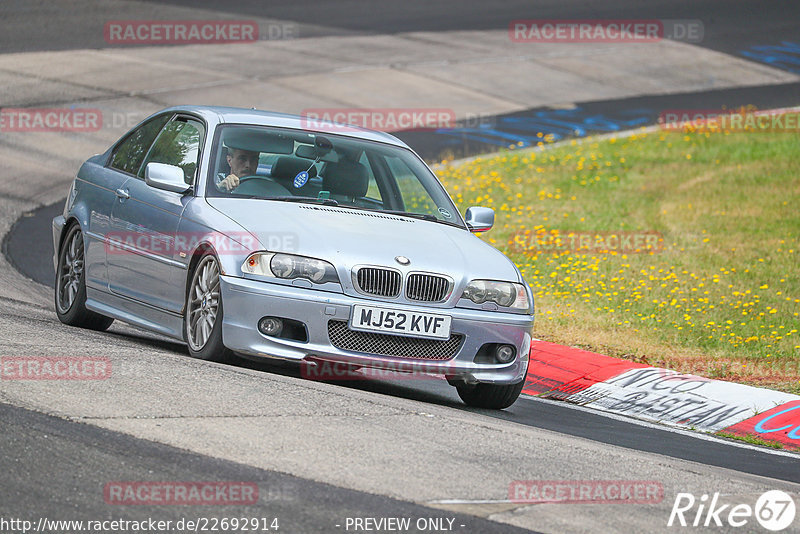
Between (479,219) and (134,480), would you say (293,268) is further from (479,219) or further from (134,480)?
(134,480)

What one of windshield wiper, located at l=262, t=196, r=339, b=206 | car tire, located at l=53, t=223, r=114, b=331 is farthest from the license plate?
car tire, located at l=53, t=223, r=114, b=331

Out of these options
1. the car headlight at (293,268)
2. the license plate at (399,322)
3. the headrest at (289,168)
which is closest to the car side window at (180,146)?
the headrest at (289,168)

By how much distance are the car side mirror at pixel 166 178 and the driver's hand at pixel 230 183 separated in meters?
0.22

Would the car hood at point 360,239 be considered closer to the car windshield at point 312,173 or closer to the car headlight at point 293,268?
the car headlight at point 293,268

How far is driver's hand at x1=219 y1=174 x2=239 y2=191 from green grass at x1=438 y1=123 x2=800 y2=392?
3.98 meters

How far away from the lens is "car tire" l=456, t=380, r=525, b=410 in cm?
823

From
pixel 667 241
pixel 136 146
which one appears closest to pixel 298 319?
pixel 136 146

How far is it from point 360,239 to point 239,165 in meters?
1.21

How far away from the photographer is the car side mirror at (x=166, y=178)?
320 inches

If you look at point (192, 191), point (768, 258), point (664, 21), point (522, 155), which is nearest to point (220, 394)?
point (192, 191)

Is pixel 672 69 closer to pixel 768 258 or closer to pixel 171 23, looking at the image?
pixel 171 23

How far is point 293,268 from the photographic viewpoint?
7402 millimetres

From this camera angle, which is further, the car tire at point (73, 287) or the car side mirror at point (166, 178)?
the car tire at point (73, 287)

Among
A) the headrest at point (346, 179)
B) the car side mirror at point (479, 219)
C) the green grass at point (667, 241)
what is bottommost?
the green grass at point (667, 241)
